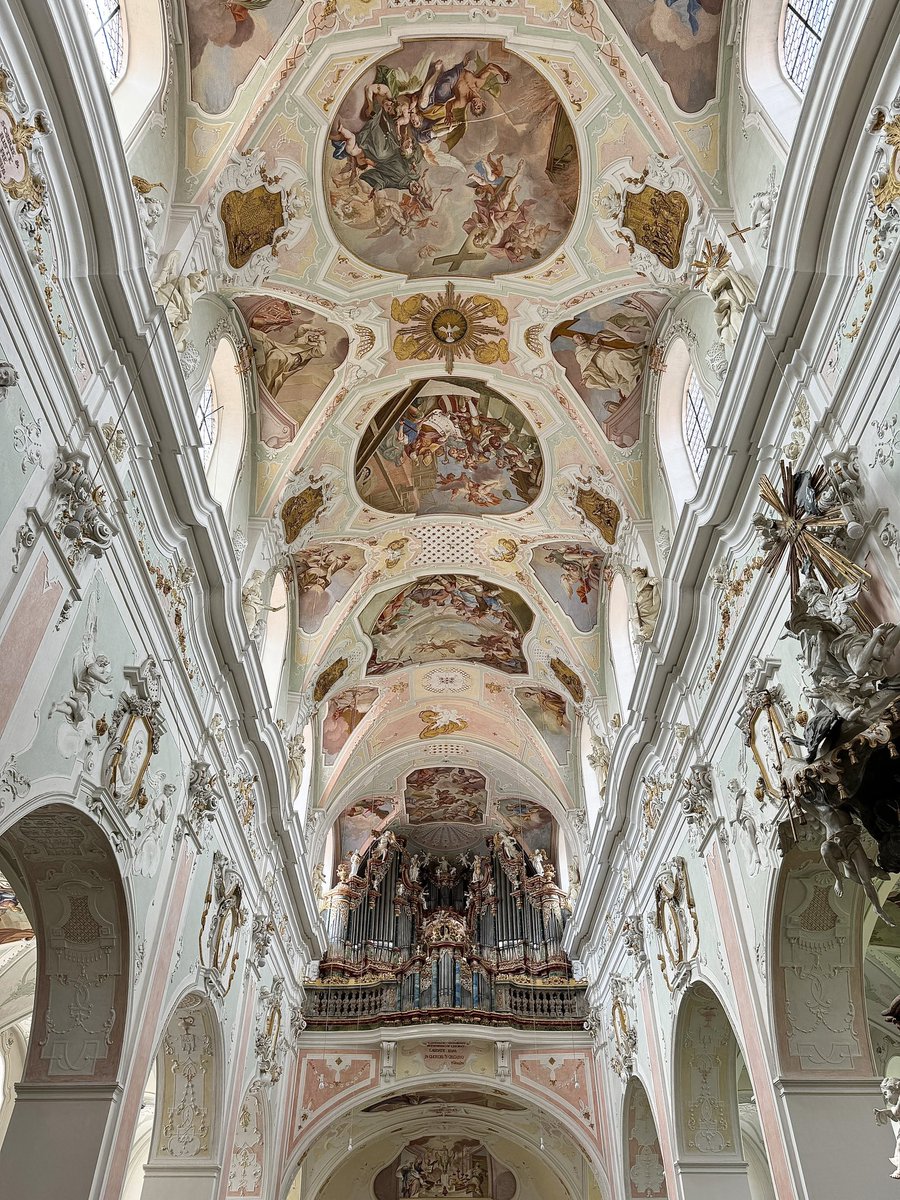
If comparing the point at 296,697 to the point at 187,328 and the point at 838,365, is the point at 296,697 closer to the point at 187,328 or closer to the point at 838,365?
the point at 187,328

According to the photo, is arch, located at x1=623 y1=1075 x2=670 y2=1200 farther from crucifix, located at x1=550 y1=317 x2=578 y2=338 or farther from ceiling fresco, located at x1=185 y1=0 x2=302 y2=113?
ceiling fresco, located at x1=185 y1=0 x2=302 y2=113

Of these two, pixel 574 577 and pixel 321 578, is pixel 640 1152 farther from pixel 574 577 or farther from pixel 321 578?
pixel 321 578

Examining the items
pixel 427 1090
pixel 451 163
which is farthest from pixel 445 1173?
pixel 451 163

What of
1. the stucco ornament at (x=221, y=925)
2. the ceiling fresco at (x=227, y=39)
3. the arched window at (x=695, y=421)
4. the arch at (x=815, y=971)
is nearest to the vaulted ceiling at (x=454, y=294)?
the ceiling fresco at (x=227, y=39)

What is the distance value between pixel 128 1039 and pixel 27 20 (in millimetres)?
8503

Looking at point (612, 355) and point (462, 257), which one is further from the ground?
point (462, 257)

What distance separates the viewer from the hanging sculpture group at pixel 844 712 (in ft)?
18.7

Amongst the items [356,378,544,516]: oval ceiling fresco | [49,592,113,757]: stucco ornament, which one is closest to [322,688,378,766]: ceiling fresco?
[356,378,544,516]: oval ceiling fresco

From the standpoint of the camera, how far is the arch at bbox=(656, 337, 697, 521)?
1237 centimetres

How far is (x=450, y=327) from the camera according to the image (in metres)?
13.6

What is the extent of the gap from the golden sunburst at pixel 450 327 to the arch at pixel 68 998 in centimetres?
831

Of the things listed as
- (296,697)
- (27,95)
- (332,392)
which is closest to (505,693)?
(296,697)

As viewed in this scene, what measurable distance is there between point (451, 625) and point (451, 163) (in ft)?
30.8

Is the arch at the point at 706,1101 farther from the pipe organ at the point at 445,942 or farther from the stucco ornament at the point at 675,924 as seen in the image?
the pipe organ at the point at 445,942
